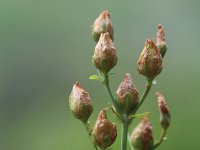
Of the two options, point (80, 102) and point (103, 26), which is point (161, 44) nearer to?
point (103, 26)

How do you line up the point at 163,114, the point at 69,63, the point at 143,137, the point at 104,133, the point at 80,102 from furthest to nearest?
1. the point at 69,63
2. the point at 163,114
3. the point at 143,137
4. the point at 80,102
5. the point at 104,133

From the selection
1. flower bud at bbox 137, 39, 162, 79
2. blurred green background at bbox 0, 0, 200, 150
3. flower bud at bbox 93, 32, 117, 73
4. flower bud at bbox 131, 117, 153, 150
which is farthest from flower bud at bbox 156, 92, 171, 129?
blurred green background at bbox 0, 0, 200, 150

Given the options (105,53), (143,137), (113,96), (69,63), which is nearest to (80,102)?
(113,96)

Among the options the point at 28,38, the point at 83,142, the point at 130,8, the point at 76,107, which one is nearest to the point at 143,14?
the point at 130,8

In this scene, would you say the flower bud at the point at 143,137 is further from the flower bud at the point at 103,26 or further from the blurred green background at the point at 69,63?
the blurred green background at the point at 69,63

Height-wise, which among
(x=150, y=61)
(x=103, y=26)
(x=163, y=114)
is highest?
(x=103, y=26)

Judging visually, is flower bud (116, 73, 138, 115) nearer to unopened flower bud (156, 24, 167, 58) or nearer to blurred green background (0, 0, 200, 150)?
unopened flower bud (156, 24, 167, 58)

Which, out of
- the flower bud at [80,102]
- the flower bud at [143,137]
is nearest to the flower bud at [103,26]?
the flower bud at [80,102]
